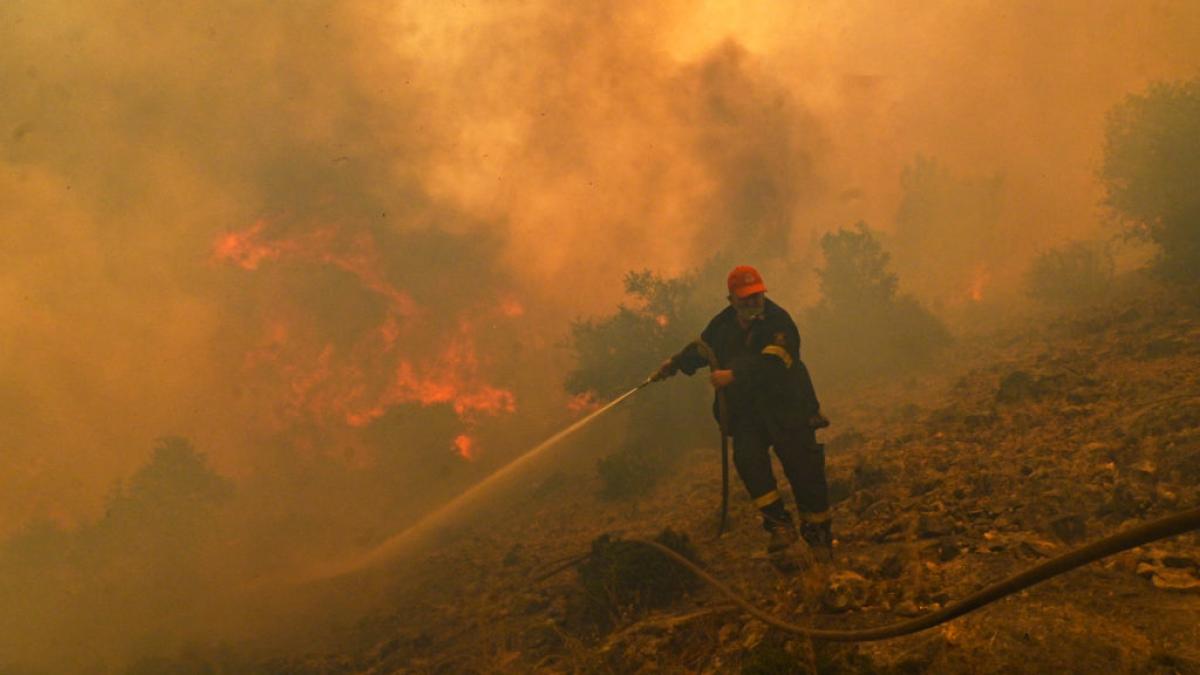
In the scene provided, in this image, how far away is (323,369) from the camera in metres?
65.2

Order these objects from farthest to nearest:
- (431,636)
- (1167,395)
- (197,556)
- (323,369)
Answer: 1. (323,369)
2. (197,556)
3. (431,636)
4. (1167,395)

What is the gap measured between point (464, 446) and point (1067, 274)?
39172 mm

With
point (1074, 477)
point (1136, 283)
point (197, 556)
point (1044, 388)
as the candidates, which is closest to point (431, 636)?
point (1074, 477)

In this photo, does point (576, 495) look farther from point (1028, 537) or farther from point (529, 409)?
point (529, 409)

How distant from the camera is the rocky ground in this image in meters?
2.96

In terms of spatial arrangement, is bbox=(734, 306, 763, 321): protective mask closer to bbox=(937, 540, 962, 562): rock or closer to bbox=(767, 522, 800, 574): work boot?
bbox=(767, 522, 800, 574): work boot

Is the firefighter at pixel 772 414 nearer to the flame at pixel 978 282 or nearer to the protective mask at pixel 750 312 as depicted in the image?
the protective mask at pixel 750 312

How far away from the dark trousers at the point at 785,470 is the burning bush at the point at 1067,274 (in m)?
26.8

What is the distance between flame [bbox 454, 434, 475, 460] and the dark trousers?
123ft

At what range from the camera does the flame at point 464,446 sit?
40.8 m

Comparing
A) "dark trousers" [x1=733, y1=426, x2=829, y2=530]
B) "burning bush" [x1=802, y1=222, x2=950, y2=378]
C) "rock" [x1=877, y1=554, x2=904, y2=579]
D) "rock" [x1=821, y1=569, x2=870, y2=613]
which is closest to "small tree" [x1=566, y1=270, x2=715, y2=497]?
"burning bush" [x1=802, y1=222, x2=950, y2=378]

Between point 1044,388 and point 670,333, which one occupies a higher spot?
point 670,333

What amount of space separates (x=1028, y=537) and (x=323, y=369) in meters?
71.7

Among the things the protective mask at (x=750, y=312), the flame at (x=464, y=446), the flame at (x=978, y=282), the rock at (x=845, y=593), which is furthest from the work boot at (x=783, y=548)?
the flame at (x=978, y=282)
